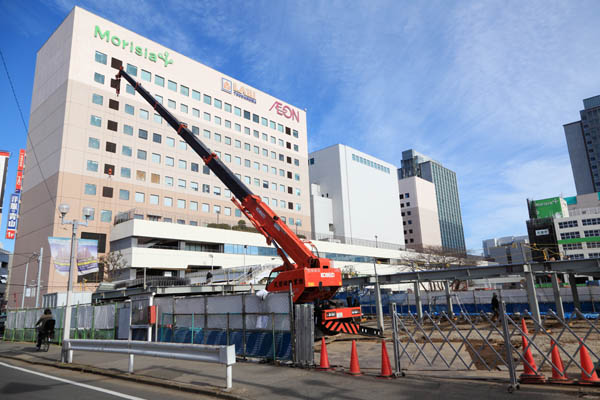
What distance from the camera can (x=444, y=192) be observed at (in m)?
183

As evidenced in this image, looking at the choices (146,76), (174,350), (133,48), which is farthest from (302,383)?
(133,48)

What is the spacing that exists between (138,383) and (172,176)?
48.4 metres

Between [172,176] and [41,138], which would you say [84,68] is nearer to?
[41,138]

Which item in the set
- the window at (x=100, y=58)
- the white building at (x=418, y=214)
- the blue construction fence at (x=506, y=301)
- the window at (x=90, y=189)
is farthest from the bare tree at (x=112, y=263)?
the white building at (x=418, y=214)

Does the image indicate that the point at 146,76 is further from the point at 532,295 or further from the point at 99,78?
the point at 532,295

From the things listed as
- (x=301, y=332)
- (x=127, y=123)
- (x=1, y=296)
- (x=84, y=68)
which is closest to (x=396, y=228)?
(x=127, y=123)

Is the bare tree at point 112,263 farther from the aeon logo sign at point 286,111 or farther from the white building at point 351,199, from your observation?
the white building at point 351,199

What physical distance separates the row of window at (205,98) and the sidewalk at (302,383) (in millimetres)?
50286

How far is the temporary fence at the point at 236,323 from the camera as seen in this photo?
12.8 m

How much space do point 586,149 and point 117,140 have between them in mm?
189762

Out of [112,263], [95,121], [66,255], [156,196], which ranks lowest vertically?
[66,255]

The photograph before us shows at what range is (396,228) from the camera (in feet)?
323

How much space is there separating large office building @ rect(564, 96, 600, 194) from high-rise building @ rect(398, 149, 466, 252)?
50.1 meters

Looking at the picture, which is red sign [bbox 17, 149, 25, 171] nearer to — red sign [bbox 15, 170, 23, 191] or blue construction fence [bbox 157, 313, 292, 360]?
red sign [bbox 15, 170, 23, 191]
